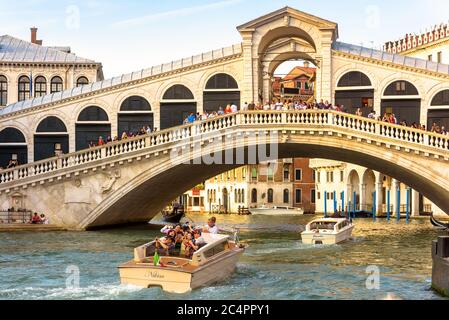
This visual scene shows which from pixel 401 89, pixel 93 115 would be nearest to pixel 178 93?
pixel 93 115

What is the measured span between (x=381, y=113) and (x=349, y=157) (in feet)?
7.21

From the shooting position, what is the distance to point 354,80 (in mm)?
36438

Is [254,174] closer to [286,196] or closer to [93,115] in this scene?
[286,196]

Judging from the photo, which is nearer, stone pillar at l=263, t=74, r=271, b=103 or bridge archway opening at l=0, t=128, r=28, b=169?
bridge archway opening at l=0, t=128, r=28, b=169

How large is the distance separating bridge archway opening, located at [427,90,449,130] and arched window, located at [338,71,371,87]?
2690 mm

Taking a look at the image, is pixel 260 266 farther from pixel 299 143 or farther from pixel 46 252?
pixel 299 143

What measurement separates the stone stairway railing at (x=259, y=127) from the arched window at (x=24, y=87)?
1131 cm

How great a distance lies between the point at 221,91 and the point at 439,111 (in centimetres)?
881

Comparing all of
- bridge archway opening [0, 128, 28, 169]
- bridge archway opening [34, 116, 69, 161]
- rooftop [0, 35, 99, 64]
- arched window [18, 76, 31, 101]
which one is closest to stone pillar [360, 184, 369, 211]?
rooftop [0, 35, 99, 64]

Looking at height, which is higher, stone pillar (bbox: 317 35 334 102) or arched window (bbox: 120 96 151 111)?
stone pillar (bbox: 317 35 334 102)

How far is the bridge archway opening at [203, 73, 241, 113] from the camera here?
37.0m

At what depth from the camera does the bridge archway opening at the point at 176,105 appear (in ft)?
122

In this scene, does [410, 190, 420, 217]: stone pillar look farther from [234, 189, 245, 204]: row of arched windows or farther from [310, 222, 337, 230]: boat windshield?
[310, 222, 337, 230]: boat windshield

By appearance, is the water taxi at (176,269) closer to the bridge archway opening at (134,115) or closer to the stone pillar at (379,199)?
the bridge archway opening at (134,115)
